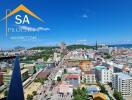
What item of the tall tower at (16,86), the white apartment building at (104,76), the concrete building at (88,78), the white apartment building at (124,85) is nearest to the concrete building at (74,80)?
the concrete building at (88,78)

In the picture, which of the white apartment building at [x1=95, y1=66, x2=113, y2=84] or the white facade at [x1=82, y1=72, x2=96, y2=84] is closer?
the white facade at [x1=82, y1=72, x2=96, y2=84]

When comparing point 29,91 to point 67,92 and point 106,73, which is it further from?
point 106,73

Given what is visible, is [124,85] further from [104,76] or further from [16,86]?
[16,86]

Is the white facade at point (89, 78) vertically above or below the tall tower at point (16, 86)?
below

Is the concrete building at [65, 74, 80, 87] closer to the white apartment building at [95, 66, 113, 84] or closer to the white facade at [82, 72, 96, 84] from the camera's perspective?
the white facade at [82, 72, 96, 84]

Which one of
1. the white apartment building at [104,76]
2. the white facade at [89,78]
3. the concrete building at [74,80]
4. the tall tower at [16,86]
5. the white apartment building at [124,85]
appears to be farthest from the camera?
the white apartment building at [104,76]

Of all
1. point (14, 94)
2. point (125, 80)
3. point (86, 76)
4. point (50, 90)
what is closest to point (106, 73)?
point (86, 76)

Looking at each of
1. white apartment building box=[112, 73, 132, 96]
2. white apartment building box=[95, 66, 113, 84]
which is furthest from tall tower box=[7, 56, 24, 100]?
white apartment building box=[95, 66, 113, 84]

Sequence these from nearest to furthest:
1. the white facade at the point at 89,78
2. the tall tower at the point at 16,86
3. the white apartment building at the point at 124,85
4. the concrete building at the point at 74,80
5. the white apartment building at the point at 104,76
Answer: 1. the tall tower at the point at 16,86
2. the white apartment building at the point at 124,85
3. the concrete building at the point at 74,80
4. the white facade at the point at 89,78
5. the white apartment building at the point at 104,76

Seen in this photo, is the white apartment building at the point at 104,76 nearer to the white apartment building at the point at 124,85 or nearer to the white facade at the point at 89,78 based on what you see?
the white facade at the point at 89,78
